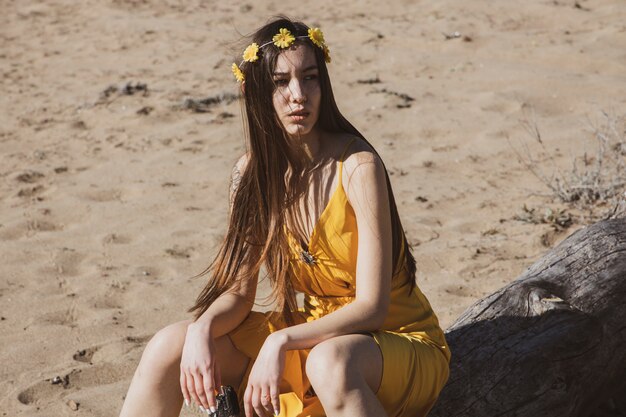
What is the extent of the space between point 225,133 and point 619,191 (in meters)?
2.66

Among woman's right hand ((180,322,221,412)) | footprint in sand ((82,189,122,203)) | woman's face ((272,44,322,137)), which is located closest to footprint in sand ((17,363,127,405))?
woman's right hand ((180,322,221,412))

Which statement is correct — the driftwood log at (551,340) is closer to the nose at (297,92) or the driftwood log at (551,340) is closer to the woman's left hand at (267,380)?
the woman's left hand at (267,380)

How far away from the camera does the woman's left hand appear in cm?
235

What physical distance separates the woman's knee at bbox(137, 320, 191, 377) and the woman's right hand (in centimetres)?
5

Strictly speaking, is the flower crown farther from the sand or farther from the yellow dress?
the sand

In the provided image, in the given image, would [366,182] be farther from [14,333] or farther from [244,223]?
[14,333]

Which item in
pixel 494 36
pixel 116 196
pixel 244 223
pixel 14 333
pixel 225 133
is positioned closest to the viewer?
pixel 244 223

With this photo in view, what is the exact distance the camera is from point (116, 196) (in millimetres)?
5465

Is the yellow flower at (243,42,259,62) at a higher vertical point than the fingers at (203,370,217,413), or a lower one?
higher

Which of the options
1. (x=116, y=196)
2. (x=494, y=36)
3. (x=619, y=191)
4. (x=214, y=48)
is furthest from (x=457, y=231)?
(x=214, y=48)

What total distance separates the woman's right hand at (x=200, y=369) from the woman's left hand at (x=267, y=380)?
138 millimetres

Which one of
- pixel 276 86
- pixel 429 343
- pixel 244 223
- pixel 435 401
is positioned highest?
pixel 276 86

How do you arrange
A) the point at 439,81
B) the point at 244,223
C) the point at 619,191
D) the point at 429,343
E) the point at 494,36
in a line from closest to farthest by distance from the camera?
1. the point at 429,343
2. the point at 244,223
3. the point at 619,191
4. the point at 439,81
5. the point at 494,36

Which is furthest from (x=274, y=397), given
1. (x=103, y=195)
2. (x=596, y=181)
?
(x=103, y=195)
